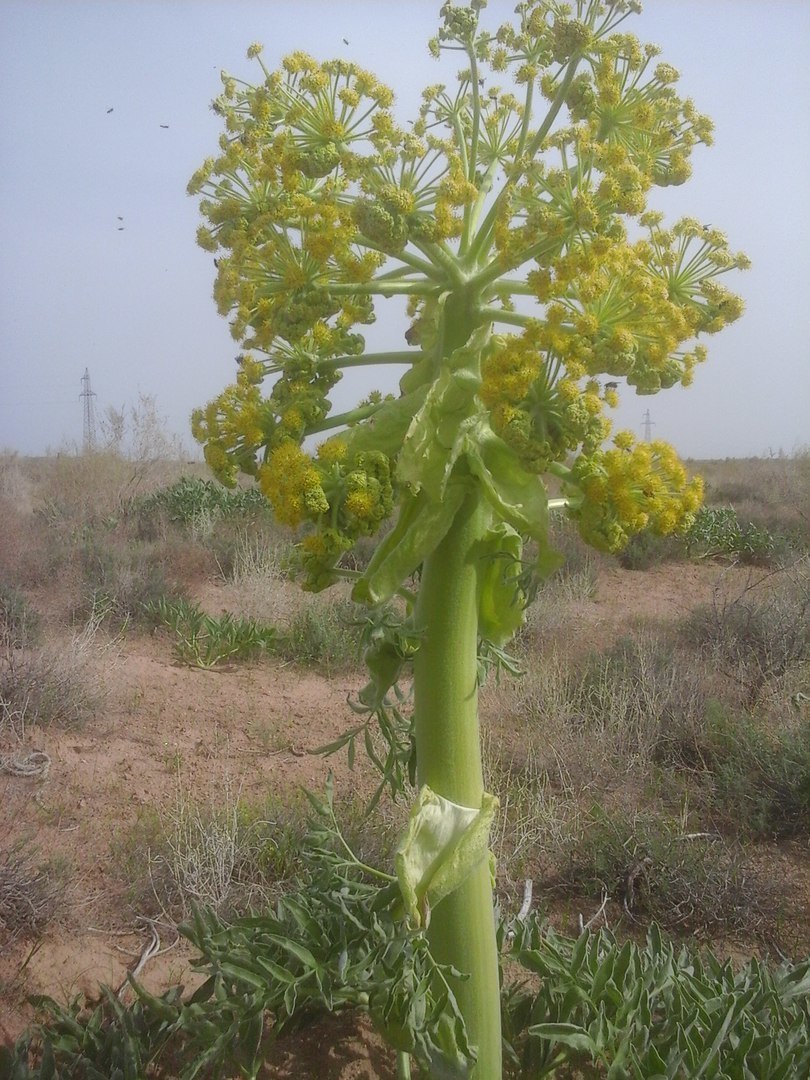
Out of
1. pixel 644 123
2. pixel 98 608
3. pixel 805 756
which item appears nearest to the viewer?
pixel 644 123

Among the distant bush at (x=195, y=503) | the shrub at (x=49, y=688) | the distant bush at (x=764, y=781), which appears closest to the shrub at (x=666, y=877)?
the distant bush at (x=764, y=781)

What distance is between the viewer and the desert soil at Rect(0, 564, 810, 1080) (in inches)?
126

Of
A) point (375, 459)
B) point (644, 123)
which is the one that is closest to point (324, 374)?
point (375, 459)

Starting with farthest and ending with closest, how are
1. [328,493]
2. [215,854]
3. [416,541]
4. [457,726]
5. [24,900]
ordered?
[215,854] → [24,900] → [457,726] → [416,541] → [328,493]

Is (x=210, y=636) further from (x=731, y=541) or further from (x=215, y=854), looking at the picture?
(x=731, y=541)

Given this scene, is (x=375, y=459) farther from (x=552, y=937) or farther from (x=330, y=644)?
(x=330, y=644)

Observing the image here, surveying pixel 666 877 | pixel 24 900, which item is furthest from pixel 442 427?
pixel 666 877

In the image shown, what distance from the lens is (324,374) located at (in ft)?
6.48

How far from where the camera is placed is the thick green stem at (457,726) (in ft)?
6.75

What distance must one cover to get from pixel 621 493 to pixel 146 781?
4308 millimetres

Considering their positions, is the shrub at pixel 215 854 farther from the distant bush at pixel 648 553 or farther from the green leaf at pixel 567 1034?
the distant bush at pixel 648 553

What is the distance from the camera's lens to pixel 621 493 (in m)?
1.77

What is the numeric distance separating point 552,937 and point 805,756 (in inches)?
114

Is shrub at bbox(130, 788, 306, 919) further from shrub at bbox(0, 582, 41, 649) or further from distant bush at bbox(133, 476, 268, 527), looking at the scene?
distant bush at bbox(133, 476, 268, 527)
